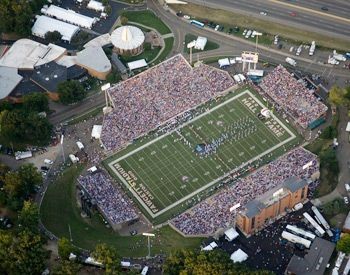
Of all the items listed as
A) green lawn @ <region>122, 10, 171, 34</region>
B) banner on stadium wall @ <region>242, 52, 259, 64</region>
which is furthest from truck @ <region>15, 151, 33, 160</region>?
banner on stadium wall @ <region>242, 52, 259, 64</region>

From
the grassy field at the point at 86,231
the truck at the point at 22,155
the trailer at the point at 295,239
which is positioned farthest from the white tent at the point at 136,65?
the trailer at the point at 295,239

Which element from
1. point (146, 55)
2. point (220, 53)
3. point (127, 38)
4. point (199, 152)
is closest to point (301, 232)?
point (199, 152)

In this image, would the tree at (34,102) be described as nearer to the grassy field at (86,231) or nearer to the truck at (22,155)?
the truck at (22,155)

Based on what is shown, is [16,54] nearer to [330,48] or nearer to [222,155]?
[222,155]

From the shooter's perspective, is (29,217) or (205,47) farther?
(205,47)

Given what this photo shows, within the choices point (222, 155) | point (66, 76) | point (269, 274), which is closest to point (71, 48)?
point (66, 76)

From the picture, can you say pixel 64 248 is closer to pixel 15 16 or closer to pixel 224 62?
pixel 224 62
